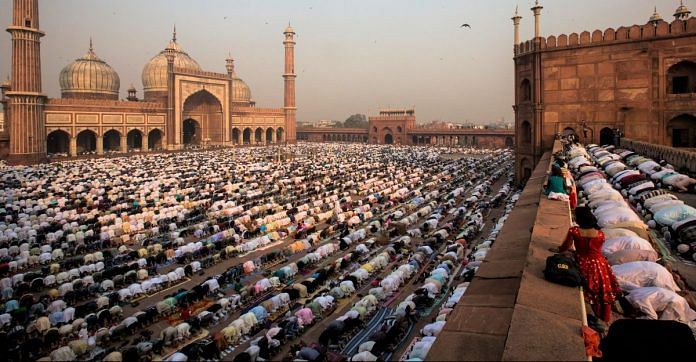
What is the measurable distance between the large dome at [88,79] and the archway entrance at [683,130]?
45.3 meters

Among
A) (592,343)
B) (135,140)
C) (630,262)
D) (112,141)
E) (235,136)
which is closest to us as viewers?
(592,343)

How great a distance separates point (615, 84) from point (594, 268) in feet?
56.0

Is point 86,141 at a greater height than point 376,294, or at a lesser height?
greater

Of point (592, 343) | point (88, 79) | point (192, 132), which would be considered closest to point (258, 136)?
point (192, 132)

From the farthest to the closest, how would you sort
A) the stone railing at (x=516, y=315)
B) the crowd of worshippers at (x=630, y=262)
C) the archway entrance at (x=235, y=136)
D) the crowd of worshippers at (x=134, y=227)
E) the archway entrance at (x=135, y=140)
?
the archway entrance at (x=235, y=136) → the archway entrance at (x=135, y=140) → the crowd of worshippers at (x=134, y=227) → the crowd of worshippers at (x=630, y=262) → the stone railing at (x=516, y=315)

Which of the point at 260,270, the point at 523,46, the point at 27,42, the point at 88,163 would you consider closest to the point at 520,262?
the point at 260,270

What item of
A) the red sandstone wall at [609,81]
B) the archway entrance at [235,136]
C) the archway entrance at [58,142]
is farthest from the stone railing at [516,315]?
the archway entrance at [235,136]

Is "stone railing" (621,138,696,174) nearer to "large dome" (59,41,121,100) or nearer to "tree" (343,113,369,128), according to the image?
"large dome" (59,41,121,100)

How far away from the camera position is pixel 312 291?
996cm

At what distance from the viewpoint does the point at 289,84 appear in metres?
59.0

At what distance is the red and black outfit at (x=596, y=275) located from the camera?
3881 millimetres

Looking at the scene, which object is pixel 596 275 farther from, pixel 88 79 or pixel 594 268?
pixel 88 79

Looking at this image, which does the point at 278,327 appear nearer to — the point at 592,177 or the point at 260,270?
the point at 260,270

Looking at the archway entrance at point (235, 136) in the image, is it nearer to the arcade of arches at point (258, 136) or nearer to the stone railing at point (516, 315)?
the arcade of arches at point (258, 136)
